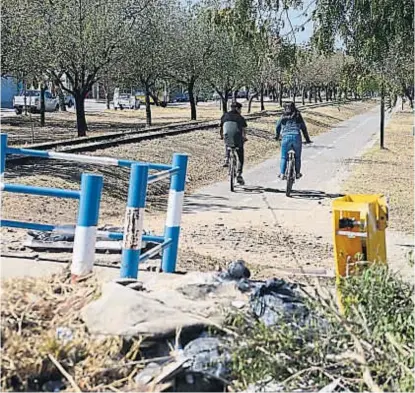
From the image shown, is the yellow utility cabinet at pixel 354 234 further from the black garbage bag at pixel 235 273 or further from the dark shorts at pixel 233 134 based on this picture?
the dark shorts at pixel 233 134

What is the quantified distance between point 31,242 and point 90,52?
24896 mm

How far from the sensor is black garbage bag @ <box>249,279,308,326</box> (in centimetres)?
483

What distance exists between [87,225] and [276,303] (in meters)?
1.62

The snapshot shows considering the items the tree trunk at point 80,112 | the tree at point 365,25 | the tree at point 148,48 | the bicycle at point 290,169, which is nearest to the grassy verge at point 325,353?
the tree at point 365,25

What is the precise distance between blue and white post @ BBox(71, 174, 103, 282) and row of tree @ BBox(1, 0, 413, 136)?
6.44 m

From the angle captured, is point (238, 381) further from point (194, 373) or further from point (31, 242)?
point (31, 242)

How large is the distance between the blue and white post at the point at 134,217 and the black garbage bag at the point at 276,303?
3.99 feet

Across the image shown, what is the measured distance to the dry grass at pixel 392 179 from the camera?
48.5 feet

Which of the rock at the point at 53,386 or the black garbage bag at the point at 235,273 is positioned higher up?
the black garbage bag at the point at 235,273

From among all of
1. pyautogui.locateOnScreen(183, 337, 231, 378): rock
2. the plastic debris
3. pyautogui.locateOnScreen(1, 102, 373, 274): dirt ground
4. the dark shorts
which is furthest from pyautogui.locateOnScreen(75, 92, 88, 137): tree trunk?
pyautogui.locateOnScreen(183, 337, 231, 378): rock

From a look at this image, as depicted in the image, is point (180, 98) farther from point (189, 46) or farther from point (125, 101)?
point (189, 46)

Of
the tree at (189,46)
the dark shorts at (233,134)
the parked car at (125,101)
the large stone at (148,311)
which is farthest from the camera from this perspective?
the parked car at (125,101)

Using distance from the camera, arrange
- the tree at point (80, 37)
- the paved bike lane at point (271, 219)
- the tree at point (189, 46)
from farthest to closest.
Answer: the tree at point (189, 46)
the tree at point (80, 37)
the paved bike lane at point (271, 219)

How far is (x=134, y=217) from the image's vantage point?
21.2ft
